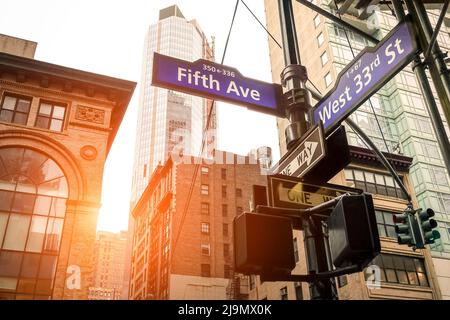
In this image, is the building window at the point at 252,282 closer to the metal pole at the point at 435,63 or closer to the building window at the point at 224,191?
the building window at the point at 224,191

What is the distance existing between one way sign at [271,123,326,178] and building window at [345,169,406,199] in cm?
2930

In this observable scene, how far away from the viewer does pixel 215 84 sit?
5625 mm

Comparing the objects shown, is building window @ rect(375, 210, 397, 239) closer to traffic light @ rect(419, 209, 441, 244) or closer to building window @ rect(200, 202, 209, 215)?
traffic light @ rect(419, 209, 441, 244)

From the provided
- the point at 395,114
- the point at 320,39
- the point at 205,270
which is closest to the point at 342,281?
the point at 395,114

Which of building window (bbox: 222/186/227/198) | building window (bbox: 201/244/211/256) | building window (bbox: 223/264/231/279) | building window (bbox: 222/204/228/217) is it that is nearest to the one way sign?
building window (bbox: 223/264/231/279)

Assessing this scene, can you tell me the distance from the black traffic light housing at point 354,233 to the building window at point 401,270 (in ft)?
91.1

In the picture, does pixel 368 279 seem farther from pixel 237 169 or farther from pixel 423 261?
pixel 237 169

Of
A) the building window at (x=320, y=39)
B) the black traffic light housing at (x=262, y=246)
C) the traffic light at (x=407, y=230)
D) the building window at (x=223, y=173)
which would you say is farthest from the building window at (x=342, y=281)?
the building window at (x=223, y=173)

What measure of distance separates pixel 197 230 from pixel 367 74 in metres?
56.2

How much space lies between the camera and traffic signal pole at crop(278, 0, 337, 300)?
3758mm

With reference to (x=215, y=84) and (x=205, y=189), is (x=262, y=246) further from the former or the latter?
(x=205, y=189)
